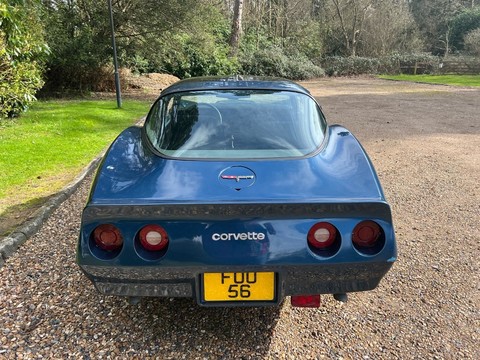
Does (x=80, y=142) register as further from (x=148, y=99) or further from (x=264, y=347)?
(x=148, y=99)

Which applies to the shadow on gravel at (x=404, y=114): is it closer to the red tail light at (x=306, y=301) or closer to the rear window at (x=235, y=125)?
the rear window at (x=235, y=125)

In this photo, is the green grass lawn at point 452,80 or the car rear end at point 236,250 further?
the green grass lawn at point 452,80

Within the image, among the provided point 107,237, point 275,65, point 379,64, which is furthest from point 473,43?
point 107,237

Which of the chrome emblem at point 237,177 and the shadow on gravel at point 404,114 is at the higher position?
the chrome emblem at point 237,177

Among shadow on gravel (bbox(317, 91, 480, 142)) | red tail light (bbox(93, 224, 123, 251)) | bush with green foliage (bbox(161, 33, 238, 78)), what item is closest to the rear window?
red tail light (bbox(93, 224, 123, 251))

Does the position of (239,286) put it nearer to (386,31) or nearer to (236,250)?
(236,250)

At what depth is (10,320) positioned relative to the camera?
8.05 feet

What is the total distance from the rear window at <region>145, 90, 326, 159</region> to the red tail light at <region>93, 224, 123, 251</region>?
63 centimetres

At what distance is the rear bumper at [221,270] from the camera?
1.98 m

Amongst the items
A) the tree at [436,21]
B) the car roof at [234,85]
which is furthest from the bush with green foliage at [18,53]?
the tree at [436,21]

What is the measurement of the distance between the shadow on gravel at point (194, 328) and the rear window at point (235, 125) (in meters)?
1.06

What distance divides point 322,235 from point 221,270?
0.56 metres

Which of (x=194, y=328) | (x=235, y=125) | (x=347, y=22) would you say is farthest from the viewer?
(x=347, y=22)

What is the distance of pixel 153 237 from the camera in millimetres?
1979
